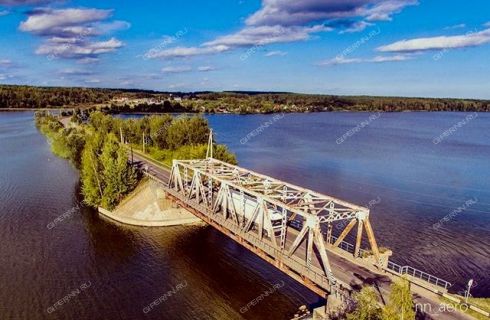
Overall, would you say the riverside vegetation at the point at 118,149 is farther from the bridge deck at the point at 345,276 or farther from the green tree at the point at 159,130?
the bridge deck at the point at 345,276

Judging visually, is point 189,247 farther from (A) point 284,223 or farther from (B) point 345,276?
(B) point 345,276

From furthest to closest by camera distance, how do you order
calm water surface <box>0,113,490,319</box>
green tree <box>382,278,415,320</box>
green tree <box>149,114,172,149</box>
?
green tree <box>149,114,172,149</box> → calm water surface <box>0,113,490,319</box> → green tree <box>382,278,415,320</box>

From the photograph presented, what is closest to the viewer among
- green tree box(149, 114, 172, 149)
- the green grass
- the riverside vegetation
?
the green grass

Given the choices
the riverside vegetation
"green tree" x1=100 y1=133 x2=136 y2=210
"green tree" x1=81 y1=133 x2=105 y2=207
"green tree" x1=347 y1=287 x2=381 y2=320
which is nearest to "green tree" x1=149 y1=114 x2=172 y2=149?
the riverside vegetation

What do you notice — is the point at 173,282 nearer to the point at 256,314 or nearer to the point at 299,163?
the point at 256,314

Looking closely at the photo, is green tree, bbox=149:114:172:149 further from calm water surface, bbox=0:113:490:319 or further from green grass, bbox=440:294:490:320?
green grass, bbox=440:294:490:320

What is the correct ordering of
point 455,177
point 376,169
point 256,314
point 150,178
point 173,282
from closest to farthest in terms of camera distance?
point 256,314 < point 173,282 < point 150,178 < point 455,177 < point 376,169

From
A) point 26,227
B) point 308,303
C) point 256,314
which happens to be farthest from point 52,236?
point 308,303
